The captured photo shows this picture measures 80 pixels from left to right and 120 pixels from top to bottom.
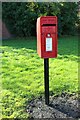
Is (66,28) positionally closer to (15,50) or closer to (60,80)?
(15,50)

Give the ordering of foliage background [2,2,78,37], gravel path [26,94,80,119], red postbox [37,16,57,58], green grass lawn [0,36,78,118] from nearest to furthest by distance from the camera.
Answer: gravel path [26,94,80,119] < red postbox [37,16,57,58] < green grass lawn [0,36,78,118] < foliage background [2,2,78,37]

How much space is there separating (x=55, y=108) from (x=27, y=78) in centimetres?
159

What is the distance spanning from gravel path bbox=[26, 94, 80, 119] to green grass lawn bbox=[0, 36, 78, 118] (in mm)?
125

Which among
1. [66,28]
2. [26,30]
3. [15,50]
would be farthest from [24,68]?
[66,28]

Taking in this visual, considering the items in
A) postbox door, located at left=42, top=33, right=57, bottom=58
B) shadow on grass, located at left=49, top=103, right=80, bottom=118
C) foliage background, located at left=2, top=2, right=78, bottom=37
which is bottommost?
shadow on grass, located at left=49, top=103, right=80, bottom=118

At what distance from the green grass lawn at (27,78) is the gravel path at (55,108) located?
0.13 m

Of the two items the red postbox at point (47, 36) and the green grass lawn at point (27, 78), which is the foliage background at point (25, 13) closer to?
the green grass lawn at point (27, 78)

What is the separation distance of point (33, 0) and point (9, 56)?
568 cm

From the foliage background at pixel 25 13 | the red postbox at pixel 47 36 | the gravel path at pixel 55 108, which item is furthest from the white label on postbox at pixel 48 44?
the foliage background at pixel 25 13

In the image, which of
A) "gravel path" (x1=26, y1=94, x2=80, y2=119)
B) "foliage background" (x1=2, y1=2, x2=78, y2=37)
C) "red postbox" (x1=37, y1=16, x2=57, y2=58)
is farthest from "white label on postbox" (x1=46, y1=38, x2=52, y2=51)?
"foliage background" (x1=2, y1=2, x2=78, y2=37)

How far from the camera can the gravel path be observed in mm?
3631

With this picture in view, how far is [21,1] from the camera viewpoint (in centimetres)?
1259

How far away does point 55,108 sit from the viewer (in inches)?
151

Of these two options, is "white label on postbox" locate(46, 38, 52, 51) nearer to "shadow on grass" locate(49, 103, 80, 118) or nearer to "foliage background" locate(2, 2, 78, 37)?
"shadow on grass" locate(49, 103, 80, 118)
